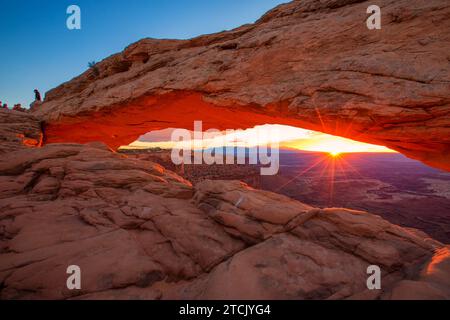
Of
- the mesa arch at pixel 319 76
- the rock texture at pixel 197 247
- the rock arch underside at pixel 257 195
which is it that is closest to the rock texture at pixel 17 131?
the rock arch underside at pixel 257 195

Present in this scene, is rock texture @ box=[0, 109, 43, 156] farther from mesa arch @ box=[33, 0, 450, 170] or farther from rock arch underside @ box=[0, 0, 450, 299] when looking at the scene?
mesa arch @ box=[33, 0, 450, 170]

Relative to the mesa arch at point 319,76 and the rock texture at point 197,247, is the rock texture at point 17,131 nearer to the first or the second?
the mesa arch at point 319,76

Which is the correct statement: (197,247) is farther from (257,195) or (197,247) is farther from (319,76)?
(319,76)

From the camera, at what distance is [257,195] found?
21.0 ft

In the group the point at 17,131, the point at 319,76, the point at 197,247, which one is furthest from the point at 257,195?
the point at 17,131

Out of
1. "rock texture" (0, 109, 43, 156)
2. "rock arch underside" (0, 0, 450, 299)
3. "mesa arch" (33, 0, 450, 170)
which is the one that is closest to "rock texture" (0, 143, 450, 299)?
"rock arch underside" (0, 0, 450, 299)

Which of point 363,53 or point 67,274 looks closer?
point 67,274

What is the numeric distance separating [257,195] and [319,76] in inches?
167

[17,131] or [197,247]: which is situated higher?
[17,131]

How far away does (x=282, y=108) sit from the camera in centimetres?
742
